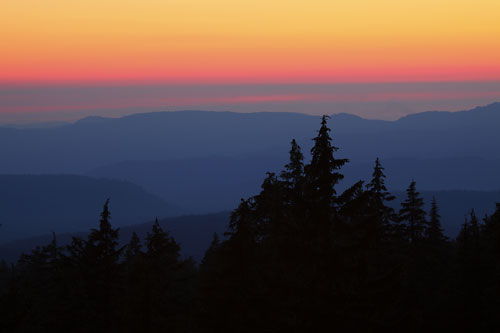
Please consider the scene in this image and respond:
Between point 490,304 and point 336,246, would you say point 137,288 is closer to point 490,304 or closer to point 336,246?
point 336,246

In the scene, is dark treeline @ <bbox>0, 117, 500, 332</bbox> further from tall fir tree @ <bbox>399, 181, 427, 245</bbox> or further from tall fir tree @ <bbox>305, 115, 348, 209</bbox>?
tall fir tree @ <bbox>399, 181, 427, 245</bbox>

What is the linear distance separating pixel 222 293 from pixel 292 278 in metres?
5.87

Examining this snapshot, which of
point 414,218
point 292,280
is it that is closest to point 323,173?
point 292,280

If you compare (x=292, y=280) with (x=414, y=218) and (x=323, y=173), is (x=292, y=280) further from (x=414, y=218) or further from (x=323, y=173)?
(x=414, y=218)

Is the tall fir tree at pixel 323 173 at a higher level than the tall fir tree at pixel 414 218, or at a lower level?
higher

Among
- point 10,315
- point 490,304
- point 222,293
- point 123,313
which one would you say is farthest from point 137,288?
point 490,304

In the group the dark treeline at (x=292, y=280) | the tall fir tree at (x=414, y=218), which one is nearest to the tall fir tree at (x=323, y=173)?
the dark treeline at (x=292, y=280)

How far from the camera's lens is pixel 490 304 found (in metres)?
33.1

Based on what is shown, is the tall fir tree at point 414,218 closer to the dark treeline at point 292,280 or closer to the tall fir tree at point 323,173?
the dark treeline at point 292,280

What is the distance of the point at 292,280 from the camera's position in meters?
18.5

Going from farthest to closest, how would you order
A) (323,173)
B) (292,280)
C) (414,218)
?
(414,218) < (323,173) < (292,280)

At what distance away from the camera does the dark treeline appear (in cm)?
1862

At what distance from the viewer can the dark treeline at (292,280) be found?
61.1 feet

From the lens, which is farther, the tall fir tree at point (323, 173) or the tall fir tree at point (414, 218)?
the tall fir tree at point (414, 218)
